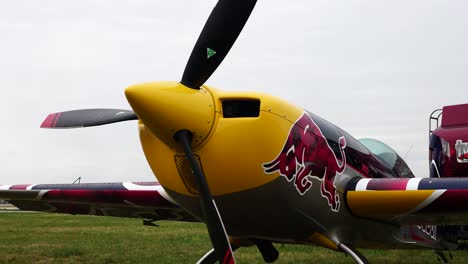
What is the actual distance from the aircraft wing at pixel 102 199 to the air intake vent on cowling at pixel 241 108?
275cm

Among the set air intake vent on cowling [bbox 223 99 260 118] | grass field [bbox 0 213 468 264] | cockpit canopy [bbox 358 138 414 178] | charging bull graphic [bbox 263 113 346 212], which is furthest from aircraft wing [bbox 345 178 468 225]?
grass field [bbox 0 213 468 264]

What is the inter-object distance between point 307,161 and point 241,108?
1.01 meters

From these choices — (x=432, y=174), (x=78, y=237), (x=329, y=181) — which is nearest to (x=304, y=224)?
(x=329, y=181)

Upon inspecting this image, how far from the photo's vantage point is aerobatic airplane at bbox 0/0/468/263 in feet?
16.6

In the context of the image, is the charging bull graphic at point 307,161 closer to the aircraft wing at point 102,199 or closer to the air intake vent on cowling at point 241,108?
the air intake vent on cowling at point 241,108

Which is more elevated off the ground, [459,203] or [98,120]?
[98,120]

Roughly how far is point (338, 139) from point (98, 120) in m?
2.86

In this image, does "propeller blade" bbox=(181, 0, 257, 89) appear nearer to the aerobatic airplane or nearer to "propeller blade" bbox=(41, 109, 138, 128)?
the aerobatic airplane

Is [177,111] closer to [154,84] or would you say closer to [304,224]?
[154,84]

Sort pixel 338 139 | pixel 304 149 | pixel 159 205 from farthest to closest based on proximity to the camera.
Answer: pixel 159 205, pixel 338 139, pixel 304 149

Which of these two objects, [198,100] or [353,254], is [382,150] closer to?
[353,254]

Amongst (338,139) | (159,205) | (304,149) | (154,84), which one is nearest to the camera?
(154,84)

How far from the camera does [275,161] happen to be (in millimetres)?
5480

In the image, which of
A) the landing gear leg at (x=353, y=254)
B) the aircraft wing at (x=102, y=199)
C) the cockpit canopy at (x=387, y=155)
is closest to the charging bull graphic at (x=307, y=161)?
the landing gear leg at (x=353, y=254)
